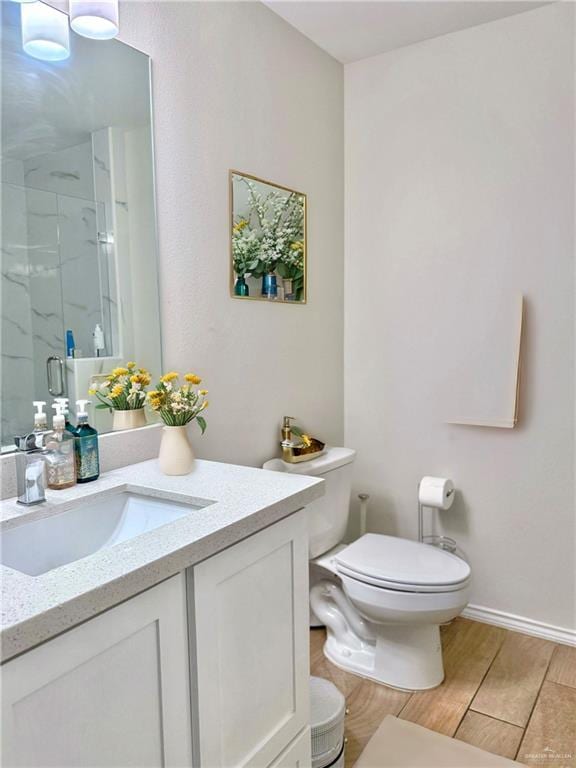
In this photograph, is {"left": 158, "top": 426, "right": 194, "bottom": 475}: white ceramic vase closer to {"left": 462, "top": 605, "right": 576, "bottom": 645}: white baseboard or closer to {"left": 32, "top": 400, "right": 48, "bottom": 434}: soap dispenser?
{"left": 32, "top": 400, "right": 48, "bottom": 434}: soap dispenser

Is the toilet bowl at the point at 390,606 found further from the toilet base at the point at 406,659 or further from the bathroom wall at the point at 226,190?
the bathroom wall at the point at 226,190

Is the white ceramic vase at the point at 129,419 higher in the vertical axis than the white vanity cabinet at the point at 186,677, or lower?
higher

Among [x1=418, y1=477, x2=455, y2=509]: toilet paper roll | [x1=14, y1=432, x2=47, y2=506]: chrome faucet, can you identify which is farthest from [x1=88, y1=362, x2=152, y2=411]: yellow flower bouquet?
[x1=418, y1=477, x2=455, y2=509]: toilet paper roll

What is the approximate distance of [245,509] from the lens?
1146 mm

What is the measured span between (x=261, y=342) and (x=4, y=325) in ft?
3.20

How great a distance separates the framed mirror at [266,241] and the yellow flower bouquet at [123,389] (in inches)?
20.6

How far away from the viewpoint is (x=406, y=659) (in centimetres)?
194

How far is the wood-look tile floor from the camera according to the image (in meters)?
1.68

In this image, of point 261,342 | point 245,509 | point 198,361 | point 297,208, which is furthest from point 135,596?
point 297,208

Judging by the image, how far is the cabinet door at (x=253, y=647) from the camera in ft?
3.39

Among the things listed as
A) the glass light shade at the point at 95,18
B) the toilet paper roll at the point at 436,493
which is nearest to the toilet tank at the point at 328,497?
the toilet paper roll at the point at 436,493

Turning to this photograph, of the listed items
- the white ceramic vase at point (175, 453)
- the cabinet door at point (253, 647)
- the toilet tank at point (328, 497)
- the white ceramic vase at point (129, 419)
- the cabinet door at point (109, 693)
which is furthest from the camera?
the toilet tank at point (328, 497)

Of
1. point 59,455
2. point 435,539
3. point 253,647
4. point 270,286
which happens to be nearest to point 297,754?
point 253,647

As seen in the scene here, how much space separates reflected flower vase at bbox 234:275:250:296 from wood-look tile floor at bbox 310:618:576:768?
136 centimetres
